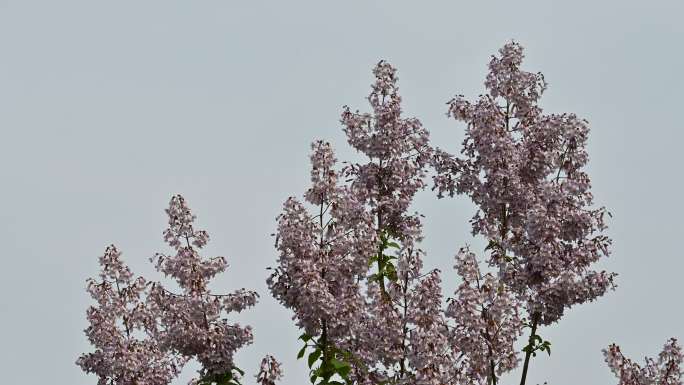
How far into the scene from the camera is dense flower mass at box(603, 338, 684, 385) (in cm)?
1852

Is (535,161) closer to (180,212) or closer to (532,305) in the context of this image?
(532,305)

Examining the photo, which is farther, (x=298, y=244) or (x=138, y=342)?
(x=138, y=342)

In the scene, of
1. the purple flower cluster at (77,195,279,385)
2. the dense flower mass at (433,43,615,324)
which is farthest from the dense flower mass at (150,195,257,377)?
the dense flower mass at (433,43,615,324)

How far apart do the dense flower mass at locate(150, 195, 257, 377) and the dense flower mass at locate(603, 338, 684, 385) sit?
6.02m

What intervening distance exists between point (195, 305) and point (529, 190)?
23.0 ft

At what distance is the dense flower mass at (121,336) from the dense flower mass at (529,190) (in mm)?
6292

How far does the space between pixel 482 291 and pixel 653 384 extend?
3.10m

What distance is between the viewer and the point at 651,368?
61.2ft

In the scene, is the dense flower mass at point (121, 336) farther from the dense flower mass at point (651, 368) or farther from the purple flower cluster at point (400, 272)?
the dense flower mass at point (651, 368)

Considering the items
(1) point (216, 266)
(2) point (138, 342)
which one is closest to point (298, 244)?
(1) point (216, 266)

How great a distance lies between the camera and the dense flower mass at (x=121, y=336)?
69.6 ft

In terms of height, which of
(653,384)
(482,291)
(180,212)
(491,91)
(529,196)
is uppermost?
(491,91)

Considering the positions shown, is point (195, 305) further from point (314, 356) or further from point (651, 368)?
point (651, 368)

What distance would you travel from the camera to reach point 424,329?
18.2 metres
